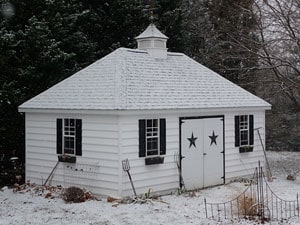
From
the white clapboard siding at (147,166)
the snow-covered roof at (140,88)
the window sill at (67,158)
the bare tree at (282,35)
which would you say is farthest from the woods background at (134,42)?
the white clapboard siding at (147,166)

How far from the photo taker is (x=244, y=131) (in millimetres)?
15547

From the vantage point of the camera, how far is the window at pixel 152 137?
1244cm

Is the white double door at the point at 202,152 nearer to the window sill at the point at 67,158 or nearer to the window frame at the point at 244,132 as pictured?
the window frame at the point at 244,132

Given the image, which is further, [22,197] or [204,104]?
[204,104]

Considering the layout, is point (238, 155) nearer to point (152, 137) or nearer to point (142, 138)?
point (152, 137)

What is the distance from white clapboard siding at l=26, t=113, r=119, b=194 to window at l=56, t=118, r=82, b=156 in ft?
0.54

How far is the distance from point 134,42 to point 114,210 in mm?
12254

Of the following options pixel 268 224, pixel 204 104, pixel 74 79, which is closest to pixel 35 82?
pixel 74 79

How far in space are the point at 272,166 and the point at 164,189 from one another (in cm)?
830

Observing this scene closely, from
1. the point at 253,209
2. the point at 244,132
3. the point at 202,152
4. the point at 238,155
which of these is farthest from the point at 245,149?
the point at 253,209

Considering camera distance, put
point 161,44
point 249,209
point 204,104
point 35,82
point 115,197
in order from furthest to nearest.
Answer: point 35,82
point 161,44
point 204,104
point 115,197
point 249,209

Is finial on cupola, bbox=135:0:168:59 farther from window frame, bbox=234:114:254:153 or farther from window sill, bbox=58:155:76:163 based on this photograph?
window sill, bbox=58:155:76:163

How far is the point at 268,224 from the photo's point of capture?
959 cm

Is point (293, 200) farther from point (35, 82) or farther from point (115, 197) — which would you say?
point (35, 82)
